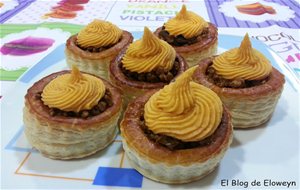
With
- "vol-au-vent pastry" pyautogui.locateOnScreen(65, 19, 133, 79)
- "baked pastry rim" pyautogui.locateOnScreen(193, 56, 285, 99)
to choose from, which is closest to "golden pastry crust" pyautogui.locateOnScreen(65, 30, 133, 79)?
"vol-au-vent pastry" pyautogui.locateOnScreen(65, 19, 133, 79)

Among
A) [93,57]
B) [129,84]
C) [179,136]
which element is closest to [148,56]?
[129,84]

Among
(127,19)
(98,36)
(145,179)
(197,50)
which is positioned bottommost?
(127,19)

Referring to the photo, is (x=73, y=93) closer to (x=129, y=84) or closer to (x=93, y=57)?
(x=129, y=84)

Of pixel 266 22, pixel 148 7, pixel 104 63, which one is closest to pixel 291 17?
pixel 266 22

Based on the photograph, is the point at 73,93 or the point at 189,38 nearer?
the point at 73,93

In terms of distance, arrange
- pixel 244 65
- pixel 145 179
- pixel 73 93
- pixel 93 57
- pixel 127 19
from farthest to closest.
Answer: pixel 127 19 < pixel 93 57 < pixel 244 65 < pixel 73 93 < pixel 145 179

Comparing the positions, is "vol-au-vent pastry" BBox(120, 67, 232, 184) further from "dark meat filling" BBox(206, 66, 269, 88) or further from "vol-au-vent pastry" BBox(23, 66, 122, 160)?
"dark meat filling" BBox(206, 66, 269, 88)
